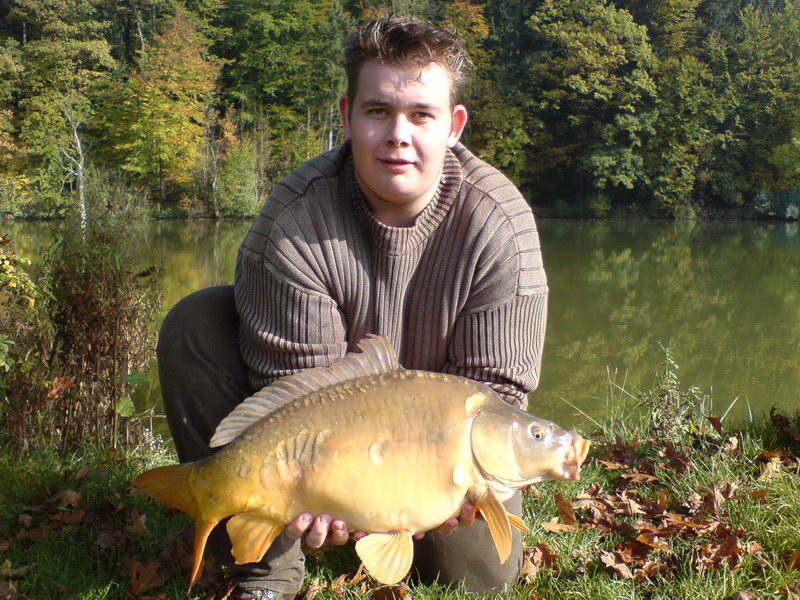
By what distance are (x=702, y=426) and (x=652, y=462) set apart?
0.31m

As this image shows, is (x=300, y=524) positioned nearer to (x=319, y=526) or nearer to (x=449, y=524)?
(x=319, y=526)

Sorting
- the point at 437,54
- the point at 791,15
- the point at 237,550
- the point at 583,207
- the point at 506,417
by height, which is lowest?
the point at 583,207

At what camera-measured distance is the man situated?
1.85m

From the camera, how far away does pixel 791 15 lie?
2850cm

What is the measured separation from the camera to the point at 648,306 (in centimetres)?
1064

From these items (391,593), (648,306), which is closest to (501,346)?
(391,593)

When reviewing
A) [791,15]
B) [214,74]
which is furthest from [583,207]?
[214,74]

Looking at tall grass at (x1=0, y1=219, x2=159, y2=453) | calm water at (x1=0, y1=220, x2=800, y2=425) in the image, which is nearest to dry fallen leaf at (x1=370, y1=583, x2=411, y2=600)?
tall grass at (x1=0, y1=219, x2=159, y2=453)

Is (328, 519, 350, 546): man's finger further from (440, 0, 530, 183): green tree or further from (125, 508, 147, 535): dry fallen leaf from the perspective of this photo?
(440, 0, 530, 183): green tree

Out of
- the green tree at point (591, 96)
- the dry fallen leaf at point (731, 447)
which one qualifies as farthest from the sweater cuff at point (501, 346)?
the green tree at point (591, 96)

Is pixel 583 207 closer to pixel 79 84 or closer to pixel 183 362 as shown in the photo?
pixel 79 84

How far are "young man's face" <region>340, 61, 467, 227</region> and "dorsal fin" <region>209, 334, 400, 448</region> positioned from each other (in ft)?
1.50

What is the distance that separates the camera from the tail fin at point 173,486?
150cm

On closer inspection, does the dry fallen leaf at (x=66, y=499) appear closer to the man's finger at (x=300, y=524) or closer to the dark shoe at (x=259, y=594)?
the dark shoe at (x=259, y=594)
